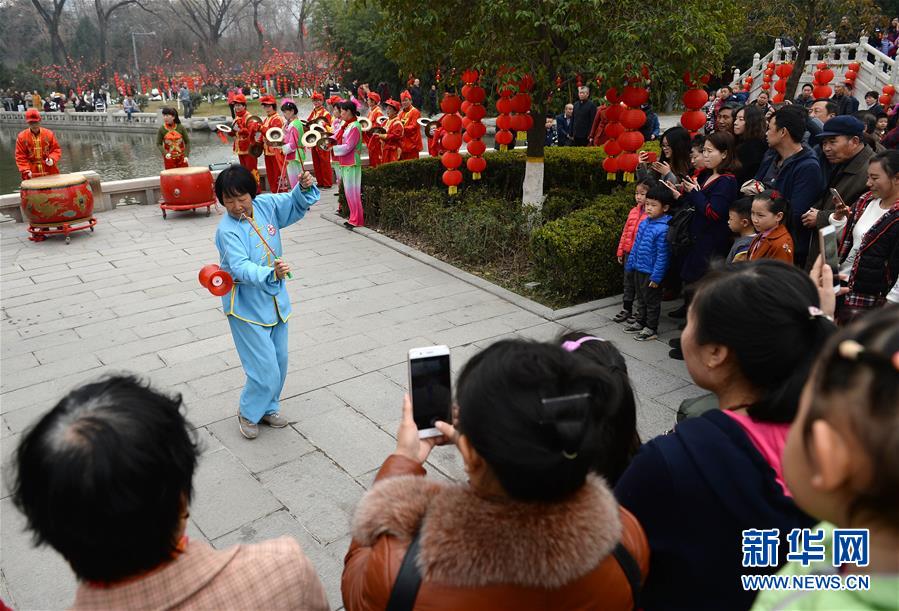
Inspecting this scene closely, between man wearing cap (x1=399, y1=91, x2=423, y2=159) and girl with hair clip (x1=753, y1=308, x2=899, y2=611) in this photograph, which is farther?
man wearing cap (x1=399, y1=91, x2=423, y2=159)

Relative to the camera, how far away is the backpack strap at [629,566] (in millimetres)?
1268

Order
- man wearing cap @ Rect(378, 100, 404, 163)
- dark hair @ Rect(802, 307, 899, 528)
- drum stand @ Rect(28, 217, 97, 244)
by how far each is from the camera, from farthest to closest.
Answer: man wearing cap @ Rect(378, 100, 404, 163), drum stand @ Rect(28, 217, 97, 244), dark hair @ Rect(802, 307, 899, 528)

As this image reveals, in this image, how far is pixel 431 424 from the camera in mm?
1805

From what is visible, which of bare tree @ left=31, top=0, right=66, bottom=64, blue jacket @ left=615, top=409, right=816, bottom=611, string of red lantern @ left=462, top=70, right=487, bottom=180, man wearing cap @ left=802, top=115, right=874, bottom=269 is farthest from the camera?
bare tree @ left=31, top=0, right=66, bottom=64

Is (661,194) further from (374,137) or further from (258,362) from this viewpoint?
(374,137)

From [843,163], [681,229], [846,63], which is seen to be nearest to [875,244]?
[843,163]

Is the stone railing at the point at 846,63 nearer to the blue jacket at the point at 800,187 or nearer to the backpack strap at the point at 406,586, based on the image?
the blue jacket at the point at 800,187

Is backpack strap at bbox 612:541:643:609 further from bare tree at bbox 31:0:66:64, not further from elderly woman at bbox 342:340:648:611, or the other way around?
bare tree at bbox 31:0:66:64

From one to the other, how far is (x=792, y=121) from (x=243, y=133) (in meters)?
8.76

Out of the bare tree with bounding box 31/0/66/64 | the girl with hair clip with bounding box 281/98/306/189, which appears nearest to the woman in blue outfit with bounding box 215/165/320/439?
the girl with hair clip with bounding box 281/98/306/189

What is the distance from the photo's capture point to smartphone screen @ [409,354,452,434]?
1.78 metres

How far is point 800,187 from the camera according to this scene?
4.46m

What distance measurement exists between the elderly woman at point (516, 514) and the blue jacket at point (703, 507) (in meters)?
0.23

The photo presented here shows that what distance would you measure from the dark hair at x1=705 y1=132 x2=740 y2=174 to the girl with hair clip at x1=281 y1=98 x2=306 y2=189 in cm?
635
